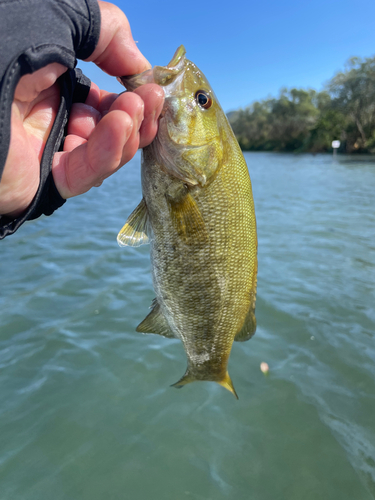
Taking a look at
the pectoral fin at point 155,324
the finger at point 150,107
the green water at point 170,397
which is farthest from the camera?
the green water at point 170,397

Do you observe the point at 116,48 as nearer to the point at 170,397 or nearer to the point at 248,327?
the point at 248,327

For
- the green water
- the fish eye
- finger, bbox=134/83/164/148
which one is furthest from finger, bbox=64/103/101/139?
the green water

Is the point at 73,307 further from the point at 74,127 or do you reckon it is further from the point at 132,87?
the point at 132,87

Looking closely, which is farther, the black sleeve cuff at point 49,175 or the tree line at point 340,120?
the tree line at point 340,120

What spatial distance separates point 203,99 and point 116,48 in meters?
0.67

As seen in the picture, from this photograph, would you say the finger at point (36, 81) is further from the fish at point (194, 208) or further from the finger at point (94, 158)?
the fish at point (194, 208)

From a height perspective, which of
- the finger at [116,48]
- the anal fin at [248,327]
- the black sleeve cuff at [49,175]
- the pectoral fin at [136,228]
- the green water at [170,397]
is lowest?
the green water at [170,397]

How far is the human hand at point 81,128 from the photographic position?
191cm

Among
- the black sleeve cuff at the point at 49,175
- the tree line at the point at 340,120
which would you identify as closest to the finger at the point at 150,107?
the black sleeve cuff at the point at 49,175

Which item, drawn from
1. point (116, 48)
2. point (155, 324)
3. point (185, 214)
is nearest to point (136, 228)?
point (185, 214)

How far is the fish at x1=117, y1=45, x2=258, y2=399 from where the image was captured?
7.48ft

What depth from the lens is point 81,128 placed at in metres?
2.60

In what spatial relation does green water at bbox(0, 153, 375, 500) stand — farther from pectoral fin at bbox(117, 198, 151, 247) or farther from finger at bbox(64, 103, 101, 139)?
finger at bbox(64, 103, 101, 139)

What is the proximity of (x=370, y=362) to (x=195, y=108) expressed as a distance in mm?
4075
